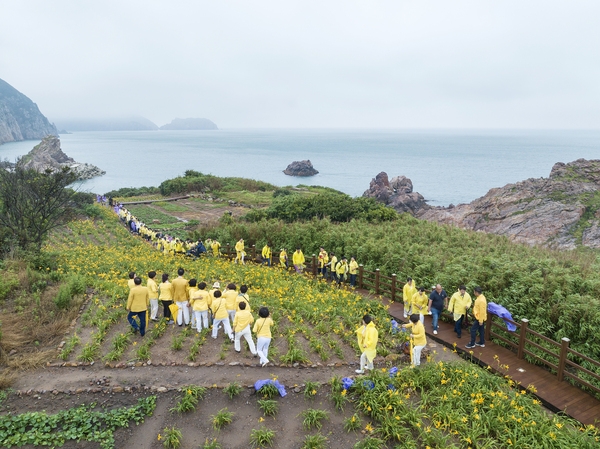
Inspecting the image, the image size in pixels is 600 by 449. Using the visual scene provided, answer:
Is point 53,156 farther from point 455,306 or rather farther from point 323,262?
point 455,306

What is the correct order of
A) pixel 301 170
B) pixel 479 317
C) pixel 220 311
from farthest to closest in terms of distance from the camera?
pixel 301 170
pixel 479 317
pixel 220 311

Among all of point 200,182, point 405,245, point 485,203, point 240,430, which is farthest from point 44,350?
point 200,182

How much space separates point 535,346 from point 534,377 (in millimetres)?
724

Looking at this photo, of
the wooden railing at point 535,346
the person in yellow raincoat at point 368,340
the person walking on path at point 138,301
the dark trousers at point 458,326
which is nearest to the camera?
the person in yellow raincoat at point 368,340

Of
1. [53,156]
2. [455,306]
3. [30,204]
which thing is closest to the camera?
[455,306]

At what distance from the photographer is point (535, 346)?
9.05m

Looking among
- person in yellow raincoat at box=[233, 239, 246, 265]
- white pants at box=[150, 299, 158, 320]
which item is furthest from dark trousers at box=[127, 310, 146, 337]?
person in yellow raincoat at box=[233, 239, 246, 265]

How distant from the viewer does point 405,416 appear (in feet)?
22.6

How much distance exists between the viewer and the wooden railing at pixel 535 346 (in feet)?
27.2

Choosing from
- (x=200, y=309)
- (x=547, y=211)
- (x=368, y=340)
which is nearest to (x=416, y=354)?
(x=368, y=340)

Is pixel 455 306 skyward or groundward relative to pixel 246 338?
skyward

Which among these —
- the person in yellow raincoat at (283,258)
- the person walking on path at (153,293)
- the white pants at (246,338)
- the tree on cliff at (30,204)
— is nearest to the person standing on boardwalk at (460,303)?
the white pants at (246,338)

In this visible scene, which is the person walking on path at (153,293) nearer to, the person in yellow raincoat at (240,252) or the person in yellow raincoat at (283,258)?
the person in yellow raincoat at (283,258)

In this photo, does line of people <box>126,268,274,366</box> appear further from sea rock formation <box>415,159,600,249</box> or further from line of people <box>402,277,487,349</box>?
sea rock formation <box>415,159,600,249</box>
